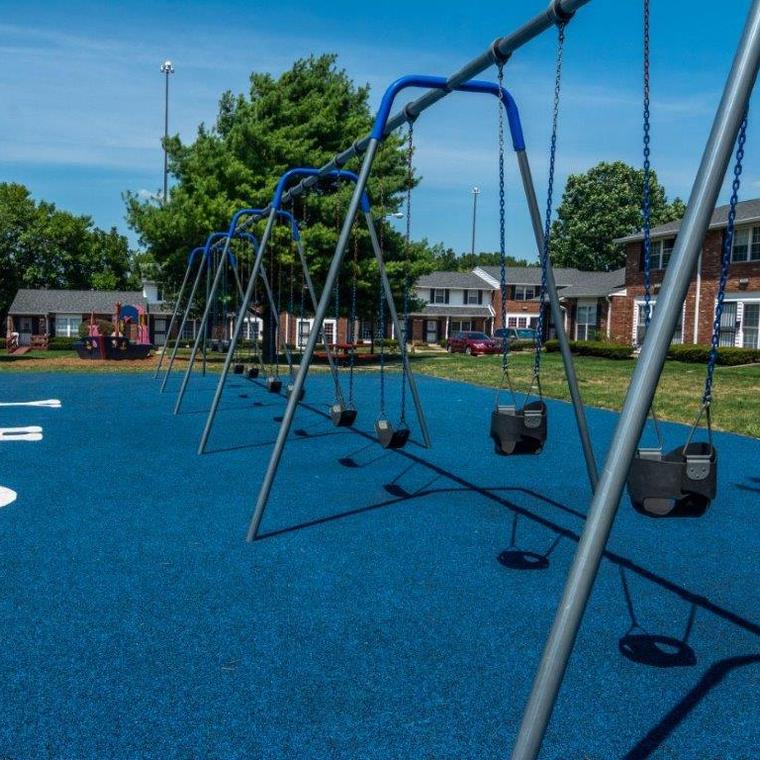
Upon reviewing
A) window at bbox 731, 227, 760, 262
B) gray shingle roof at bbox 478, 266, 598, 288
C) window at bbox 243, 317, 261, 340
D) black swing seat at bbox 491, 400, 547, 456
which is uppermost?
gray shingle roof at bbox 478, 266, 598, 288

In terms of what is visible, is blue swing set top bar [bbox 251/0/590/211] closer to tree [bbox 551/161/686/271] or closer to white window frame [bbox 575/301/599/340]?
white window frame [bbox 575/301/599/340]

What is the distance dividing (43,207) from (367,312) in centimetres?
3895

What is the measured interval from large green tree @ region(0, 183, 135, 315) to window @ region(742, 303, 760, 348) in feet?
150

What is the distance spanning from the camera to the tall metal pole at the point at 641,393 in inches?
84.7

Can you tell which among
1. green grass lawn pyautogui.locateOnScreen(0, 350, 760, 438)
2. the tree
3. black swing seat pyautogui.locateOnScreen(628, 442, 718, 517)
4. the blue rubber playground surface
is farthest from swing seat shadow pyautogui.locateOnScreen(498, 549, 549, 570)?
the tree

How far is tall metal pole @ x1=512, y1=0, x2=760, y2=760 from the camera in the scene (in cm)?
215

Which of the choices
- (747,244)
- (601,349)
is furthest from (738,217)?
(601,349)

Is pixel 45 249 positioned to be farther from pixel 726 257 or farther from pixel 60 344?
pixel 726 257

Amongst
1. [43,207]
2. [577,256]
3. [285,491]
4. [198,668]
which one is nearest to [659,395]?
[285,491]

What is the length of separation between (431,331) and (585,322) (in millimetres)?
18451

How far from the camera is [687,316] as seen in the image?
3012 centimetres

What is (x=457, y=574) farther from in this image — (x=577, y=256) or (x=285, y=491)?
(x=577, y=256)

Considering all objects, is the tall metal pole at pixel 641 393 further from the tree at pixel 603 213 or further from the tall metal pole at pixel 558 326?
the tree at pixel 603 213

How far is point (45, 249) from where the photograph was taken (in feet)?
187
